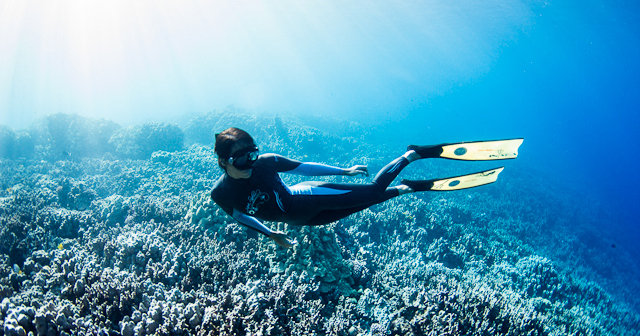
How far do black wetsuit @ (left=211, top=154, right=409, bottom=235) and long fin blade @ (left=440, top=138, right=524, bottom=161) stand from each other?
0.91 meters

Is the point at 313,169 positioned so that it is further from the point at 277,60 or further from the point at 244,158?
the point at 277,60

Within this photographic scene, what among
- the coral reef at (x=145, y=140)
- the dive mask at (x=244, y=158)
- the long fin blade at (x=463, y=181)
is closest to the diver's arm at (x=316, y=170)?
the dive mask at (x=244, y=158)

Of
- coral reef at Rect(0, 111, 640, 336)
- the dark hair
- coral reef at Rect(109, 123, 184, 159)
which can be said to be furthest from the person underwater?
coral reef at Rect(109, 123, 184, 159)

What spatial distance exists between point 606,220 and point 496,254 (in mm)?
22267

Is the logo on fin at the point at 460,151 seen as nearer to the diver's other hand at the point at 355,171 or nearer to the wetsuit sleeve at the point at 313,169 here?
the diver's other hand at the point at 355,171

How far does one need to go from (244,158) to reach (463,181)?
3508 mm

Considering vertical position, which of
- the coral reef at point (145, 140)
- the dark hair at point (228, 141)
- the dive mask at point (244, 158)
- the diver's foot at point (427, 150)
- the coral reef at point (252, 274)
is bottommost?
the coral reef at point (252, 274)

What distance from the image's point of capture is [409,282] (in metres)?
4.98

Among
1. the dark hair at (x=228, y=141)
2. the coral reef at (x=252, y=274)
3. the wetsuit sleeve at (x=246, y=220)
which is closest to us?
the dark hair at (x=228, y=141)

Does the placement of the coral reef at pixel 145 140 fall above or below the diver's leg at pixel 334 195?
above

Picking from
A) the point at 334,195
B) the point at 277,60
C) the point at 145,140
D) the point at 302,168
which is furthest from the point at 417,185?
the point at 277,60

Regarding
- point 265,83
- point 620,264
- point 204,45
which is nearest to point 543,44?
point 620,264

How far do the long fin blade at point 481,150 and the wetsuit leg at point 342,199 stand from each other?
1121mm

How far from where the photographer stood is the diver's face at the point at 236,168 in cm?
216
